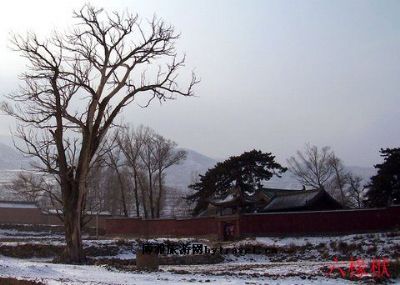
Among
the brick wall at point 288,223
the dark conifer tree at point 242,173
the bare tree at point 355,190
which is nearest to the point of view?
the brick wall at point 288,223

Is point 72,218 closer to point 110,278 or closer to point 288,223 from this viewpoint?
point 110,278

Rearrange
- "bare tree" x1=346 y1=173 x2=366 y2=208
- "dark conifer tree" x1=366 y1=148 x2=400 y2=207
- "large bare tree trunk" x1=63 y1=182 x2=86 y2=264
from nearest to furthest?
"large bare tree trunk" x1=63 y1=182 x2=86 y2=264 → "dark conifer tree" x1=366 y1=148 x2=400 y2=207 → "bare tree" x1=346 y1=173 x2=366 y2=208

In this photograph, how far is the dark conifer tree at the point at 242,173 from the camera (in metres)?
58.1

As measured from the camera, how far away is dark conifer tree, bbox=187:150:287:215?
58125 mm

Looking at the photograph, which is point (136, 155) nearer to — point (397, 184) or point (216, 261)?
point (397, 184)

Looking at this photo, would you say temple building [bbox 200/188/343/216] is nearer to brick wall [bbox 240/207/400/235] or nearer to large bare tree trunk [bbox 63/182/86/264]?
brick wall [bbox 240/207/400/235]

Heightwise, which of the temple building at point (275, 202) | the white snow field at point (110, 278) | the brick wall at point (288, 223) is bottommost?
the white snow field at point (110, 278)

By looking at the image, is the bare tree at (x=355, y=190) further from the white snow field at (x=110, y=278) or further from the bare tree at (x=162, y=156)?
the white snow field at (x=110, y=278)

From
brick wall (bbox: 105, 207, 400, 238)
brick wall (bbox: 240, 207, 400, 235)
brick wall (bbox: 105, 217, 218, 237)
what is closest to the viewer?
brick wall (bbox: 240, 207, 400, 235)

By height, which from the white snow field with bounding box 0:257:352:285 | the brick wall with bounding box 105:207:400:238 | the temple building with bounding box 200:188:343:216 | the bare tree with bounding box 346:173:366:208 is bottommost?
the white snow field with bounding box 0:257:352:285

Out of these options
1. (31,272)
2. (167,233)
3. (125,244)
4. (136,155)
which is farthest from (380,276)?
(136,155)

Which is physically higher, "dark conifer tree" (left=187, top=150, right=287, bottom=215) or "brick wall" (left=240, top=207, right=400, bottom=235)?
"dark conifer tree" (left=187, top=150, right=287, bottom=215)

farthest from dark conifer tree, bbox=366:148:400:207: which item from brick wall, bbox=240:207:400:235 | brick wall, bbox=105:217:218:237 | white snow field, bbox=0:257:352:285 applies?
white snow field, bbox=0:257:352:285

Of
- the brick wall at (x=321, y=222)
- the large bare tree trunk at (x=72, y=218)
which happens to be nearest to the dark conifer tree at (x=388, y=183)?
the brick wall at (x=321, y=222)
